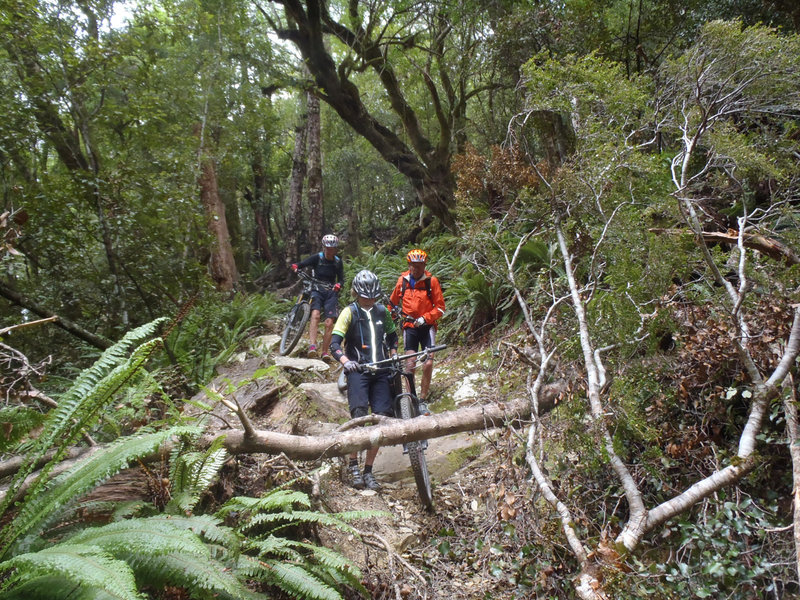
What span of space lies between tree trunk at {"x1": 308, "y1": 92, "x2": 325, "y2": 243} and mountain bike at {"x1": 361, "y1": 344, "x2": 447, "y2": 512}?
9401 mm

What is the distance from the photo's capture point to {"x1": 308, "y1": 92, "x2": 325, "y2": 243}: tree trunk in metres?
13.8

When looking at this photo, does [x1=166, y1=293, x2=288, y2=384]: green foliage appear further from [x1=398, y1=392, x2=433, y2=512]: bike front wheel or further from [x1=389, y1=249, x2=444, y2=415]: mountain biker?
[x1=398, y1=392, x2=433, y2=512]: bike front wheel

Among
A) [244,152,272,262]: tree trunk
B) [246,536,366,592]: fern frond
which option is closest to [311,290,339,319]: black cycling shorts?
[246,536,366,592]: fern frond

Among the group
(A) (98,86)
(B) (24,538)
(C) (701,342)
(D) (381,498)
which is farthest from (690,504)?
(A) (98,86)

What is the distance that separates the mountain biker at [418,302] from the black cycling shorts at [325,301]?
231 centimetres

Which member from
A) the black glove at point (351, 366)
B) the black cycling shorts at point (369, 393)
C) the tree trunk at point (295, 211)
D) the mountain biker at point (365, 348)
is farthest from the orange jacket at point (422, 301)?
the tree trunk at point (295, 211)

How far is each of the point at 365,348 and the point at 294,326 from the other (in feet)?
13.8

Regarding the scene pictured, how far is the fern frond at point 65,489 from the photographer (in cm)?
199

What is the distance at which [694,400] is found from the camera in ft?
10.4

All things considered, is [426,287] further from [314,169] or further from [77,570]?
[314,169]

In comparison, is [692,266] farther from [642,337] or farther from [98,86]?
[98,86]

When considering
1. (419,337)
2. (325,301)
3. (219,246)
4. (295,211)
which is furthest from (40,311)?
(295,211)

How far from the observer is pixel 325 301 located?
8.71 meters

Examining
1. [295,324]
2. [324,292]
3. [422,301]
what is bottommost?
[295,324]
